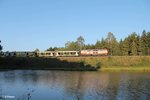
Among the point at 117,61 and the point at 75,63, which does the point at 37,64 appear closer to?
the point at 75,63

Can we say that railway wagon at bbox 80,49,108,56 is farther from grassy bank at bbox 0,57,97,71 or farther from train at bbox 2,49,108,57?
grassy bank at bbox 0,57,97,71

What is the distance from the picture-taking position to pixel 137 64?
362 ft

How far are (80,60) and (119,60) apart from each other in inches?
587

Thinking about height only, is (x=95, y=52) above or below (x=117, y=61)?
above

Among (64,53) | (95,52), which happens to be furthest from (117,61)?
(64,53)

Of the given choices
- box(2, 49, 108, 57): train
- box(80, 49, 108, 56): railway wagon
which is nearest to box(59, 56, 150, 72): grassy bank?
box(80, 49, 108, 56): railway wagon

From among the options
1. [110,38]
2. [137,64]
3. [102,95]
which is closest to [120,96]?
[102,95]

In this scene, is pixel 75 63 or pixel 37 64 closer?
pixel 75 63

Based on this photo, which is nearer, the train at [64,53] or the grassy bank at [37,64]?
the grassy bank at [37,64]

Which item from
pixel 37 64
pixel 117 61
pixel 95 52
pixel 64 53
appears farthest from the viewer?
pixel 64 53

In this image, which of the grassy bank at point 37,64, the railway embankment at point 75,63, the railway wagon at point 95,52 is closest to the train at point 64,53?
the railway wagon at point 95,52

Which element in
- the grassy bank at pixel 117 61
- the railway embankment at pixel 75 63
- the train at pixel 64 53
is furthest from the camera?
the train at pixel 64 53

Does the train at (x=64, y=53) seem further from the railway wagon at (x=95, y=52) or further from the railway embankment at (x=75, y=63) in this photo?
the railway embankment at (x=75, y=63)

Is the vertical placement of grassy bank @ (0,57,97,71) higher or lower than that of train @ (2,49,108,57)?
lower
